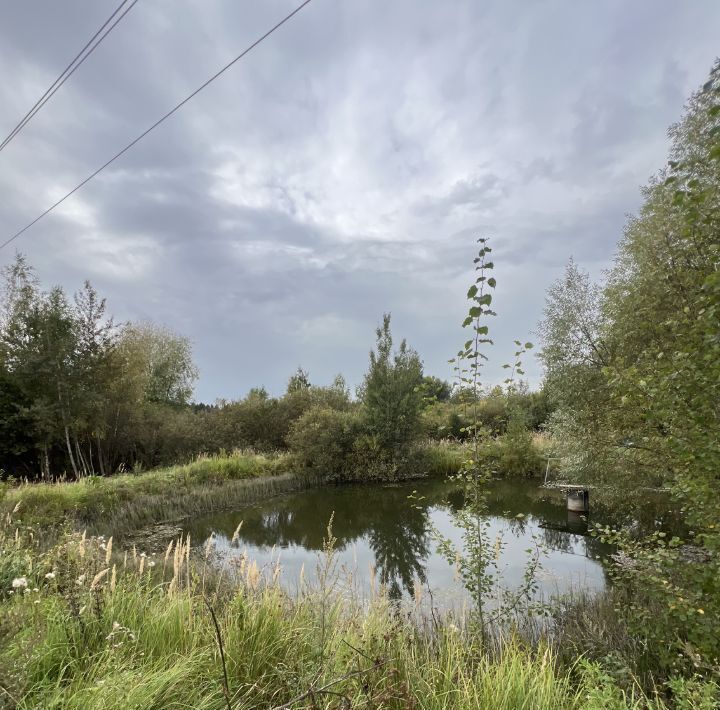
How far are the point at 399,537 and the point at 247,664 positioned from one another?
6673mm

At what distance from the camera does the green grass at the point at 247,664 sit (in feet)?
6.14

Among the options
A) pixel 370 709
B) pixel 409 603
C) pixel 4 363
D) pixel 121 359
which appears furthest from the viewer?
pixel 121 359

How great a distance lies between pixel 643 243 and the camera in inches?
265

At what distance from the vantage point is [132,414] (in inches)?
642

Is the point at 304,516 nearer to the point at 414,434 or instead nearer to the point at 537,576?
the point at 537,576

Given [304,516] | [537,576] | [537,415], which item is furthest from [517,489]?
[537,415]

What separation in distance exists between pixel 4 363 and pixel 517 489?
51.9 feet

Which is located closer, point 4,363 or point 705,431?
point 705,431

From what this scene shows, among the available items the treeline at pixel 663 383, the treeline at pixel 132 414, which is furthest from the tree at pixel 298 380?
the treeline at pixel 663 383

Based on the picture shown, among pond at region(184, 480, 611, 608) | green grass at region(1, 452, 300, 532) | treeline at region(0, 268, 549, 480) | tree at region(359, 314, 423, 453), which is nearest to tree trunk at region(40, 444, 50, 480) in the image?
treeline at region(0, 268, 549, 480)

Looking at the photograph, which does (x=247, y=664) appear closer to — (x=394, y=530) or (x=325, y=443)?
(x=394, y=530)

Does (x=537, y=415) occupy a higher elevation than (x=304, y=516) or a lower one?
higher

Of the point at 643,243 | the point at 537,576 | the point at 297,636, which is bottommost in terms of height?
the point at 537,576

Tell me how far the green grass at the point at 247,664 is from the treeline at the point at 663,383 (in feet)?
2.35
